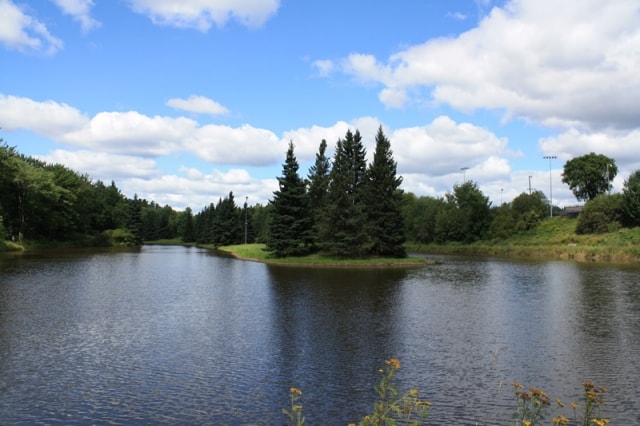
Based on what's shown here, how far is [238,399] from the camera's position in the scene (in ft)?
38.7

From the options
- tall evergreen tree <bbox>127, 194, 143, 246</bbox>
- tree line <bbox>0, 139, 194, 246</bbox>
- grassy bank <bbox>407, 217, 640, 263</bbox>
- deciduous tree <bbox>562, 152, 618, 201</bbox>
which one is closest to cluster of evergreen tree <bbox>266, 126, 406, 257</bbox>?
grassy bank <bbox>407, 217, 640, 263</bbox>

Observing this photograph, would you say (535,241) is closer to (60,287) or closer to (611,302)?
(611,302)

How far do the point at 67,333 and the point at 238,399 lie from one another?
10139 mm

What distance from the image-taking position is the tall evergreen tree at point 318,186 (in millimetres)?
59453

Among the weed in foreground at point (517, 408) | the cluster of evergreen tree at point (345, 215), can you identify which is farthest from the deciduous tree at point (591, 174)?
the weed in foreground at point (517, 408)

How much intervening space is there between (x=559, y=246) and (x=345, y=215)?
42.4 meters

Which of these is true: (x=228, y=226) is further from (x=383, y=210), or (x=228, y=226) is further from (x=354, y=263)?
(x=354, y=263)

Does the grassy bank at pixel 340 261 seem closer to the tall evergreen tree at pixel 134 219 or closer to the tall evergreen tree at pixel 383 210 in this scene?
→ the tall evergreen tree at pixel 383 210

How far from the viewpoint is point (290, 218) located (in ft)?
189

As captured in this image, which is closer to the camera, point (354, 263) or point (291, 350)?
point (291, 350)

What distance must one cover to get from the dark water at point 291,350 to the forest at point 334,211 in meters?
24.5

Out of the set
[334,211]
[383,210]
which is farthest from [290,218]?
[383,210]

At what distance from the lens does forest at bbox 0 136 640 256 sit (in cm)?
5716

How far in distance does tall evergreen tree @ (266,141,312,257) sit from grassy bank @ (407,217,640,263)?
3859 cm
